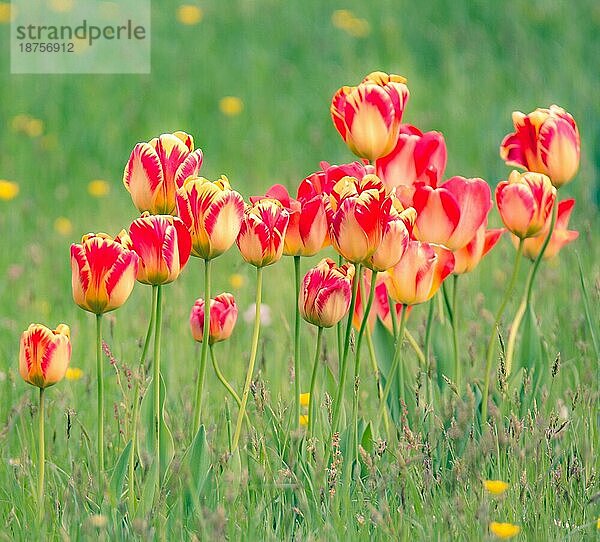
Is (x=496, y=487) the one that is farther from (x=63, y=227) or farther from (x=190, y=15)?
(x=190, y=15)

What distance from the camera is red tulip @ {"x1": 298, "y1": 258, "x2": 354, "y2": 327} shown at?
6.06 ft

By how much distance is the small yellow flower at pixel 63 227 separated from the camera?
416cm

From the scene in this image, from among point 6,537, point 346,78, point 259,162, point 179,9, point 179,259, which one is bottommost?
point 6,537

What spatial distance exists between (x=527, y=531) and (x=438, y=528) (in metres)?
0.15

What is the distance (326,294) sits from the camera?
1.84m

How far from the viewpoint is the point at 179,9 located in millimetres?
6027

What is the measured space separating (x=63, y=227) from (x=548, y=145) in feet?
7.93

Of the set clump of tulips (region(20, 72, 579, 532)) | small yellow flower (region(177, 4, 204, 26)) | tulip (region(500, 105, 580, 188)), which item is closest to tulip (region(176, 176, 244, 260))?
clump of tulips (region(20, 72, 579, 532))

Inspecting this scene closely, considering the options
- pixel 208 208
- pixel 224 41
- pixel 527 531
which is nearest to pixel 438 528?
pixel 527 531

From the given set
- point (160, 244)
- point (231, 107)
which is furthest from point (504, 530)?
point (231, 107)

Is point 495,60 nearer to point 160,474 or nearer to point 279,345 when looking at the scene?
point 279,345

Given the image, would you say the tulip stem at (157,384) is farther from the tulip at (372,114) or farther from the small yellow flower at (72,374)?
the small yellow flower at (72,374)

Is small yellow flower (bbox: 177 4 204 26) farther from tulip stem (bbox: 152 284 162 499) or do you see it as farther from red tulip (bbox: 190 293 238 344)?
tulip stem (bbox: 152 284 162 499)

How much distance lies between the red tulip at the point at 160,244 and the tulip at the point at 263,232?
11 cm
